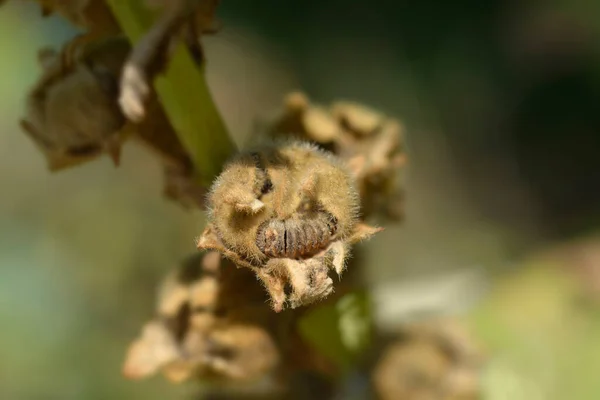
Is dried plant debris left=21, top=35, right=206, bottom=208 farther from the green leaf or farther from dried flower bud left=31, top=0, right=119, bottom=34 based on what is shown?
the green leaf

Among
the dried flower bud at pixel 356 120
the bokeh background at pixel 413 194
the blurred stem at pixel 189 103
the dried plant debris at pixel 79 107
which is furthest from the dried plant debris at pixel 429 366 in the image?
the dried plant debris at pixel 79 107

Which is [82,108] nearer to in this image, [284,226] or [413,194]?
[284,226]

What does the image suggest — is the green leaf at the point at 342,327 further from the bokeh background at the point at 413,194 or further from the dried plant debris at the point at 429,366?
the bokeh background at the point at 413,194

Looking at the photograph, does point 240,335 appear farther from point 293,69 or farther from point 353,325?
point 293,69

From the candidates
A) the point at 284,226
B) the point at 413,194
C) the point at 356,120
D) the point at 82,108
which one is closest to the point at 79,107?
the point at 82,108

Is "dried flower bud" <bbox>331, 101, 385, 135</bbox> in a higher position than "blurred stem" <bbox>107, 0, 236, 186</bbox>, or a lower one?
higher

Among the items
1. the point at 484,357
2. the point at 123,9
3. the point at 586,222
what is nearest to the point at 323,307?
the point at 123,9

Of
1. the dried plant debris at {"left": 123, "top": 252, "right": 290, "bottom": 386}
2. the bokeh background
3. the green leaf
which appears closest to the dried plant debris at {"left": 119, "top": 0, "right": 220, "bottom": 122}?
the dried plant debris at {"left": 123, "top": 252, "right": 290, "bottom": 386}

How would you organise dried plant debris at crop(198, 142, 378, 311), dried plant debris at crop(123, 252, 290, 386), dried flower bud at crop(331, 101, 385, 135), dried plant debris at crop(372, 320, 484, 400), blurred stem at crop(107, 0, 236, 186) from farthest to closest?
1. dried plant debris at crop(372, 320, 484, 400)
2. dried flower bud at crop(331, 101, 385, 135)
3. dried plant debris at crop(123, 252, 290, 386)
4. blurred stem at crop(107, 0, 236, 186)
5. dried plant debris at crop(198, 142, 378, 311)
